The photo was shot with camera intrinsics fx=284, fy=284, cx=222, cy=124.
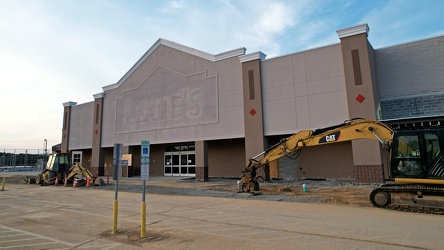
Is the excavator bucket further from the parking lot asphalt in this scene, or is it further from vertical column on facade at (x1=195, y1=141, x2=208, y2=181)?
the parking lot asphalt

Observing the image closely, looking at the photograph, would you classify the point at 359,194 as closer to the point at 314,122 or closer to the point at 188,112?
the point at 314,122

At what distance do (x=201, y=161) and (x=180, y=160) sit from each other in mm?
5562

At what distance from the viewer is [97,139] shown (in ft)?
111

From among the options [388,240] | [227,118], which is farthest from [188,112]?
[388,240]

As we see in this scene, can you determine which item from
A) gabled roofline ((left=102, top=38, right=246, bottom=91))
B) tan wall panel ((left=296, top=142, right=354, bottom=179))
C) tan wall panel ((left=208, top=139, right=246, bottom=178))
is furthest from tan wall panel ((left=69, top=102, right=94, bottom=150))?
tan wall panel ((left=296, top=142, right=354, bottom=179))

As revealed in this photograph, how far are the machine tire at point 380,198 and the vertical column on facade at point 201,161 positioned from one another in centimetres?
1574

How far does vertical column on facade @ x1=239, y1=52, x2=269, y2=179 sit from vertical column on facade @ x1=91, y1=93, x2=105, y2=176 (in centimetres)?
1972

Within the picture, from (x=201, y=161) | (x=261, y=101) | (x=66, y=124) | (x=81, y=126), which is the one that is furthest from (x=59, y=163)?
(x=261, y=101)

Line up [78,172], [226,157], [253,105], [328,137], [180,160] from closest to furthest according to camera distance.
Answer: [328,137] < [253,105] < [78,172] < [226,157] < [180,160]

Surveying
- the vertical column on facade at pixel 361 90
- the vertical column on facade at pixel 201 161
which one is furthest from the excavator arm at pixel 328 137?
the vertical column on facade at pixel 201 161

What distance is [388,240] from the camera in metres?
6.43

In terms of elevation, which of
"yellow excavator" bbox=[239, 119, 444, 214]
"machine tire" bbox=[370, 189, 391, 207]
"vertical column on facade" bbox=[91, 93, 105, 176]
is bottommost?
"machine tire" bbox=[370, 189, 391, 207]

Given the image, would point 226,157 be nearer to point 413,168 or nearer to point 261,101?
point 261,101

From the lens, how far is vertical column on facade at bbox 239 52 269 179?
22078 mm
